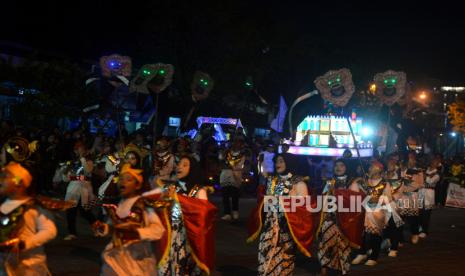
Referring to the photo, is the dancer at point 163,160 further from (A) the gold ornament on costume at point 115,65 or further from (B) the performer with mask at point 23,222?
(A) the gold ornament on costume at point 115,65

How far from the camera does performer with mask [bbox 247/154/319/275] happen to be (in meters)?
8.52

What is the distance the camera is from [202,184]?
8.20 meters

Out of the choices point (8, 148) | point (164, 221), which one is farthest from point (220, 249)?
point (164, 221)

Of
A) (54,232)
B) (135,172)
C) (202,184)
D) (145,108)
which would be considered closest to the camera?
(54,232)

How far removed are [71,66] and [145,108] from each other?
921cm

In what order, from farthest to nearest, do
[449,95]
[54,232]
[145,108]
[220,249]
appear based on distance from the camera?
1. [449,95]
2. [145,108]
3. [220,249]
4. [54,232]

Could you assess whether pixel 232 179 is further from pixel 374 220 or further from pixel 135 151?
pixel 135 151

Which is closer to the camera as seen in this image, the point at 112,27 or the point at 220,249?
the point at 220,249

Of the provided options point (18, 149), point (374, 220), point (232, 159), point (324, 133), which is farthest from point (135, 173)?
point (324, 133)

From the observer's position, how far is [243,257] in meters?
10.8

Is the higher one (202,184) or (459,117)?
(459,117)

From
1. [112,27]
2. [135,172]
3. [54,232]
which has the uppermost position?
[112,27]

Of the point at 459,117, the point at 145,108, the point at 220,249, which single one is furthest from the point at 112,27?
the point at 220,249

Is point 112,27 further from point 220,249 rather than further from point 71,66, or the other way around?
point 220,249
